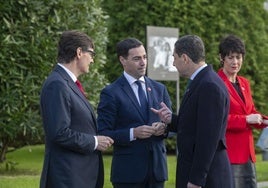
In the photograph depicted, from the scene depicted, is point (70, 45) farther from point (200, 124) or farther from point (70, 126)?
point (200, 124)

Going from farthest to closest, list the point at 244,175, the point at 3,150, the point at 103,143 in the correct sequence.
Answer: the point at 3,150, the point at 244,175, the point at 103,143

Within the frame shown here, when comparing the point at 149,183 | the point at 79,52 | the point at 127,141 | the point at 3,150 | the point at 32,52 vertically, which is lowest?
the point at 3,150

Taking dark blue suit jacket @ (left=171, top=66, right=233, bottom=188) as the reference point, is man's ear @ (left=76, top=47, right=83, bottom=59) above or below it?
above

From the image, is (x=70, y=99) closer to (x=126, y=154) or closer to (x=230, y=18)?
(x=126, y=154)

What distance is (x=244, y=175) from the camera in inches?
258

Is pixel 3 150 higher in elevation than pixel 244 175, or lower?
lower

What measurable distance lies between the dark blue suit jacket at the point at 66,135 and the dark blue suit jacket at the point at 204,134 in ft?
2.37

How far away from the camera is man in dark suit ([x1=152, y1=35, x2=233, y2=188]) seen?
527 cm

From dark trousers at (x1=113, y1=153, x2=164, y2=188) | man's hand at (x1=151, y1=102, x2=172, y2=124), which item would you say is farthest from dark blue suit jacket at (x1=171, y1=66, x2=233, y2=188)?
dark trousers at (x1=113, y1=153, x2=164, y2=188)

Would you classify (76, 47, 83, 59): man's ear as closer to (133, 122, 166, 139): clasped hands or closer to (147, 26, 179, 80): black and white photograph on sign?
(133, 122, 166, 139): clasped hands

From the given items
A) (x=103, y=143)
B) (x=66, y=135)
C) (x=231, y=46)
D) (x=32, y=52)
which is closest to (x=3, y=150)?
(x=32, y=52)

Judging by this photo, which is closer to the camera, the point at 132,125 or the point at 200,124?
the point at 200,124

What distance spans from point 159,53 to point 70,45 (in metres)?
7.41

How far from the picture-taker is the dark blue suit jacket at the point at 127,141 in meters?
6.23
